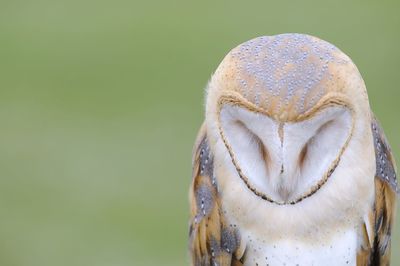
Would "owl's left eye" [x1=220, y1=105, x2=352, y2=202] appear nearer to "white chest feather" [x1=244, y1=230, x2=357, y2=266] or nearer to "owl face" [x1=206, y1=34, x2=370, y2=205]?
"owl face" [x1=206, y1=34, x2=370, y2=205]

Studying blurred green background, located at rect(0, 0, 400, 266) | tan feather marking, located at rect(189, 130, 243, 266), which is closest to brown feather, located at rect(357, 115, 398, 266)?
tan feather marking, located at rect(189, 130, 243, 266)

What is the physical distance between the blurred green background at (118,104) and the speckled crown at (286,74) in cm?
366

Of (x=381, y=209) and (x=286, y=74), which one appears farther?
(x=381, y=209)

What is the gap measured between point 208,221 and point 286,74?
0.86 m

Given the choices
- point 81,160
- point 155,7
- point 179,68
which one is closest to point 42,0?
point 155,7

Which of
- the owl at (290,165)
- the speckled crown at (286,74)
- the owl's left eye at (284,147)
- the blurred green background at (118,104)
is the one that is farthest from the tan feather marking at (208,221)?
the blurred green background at (118,104)

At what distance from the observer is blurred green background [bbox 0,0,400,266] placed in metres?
8.05

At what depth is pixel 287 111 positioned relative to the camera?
3562mm

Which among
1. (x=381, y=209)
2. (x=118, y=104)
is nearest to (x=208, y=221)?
(x=381, y=209)

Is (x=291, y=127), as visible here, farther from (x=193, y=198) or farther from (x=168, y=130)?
(x=168, y=130)

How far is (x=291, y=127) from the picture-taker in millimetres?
3574

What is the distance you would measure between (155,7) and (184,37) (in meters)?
0.67

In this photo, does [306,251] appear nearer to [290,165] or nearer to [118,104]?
[290,165]

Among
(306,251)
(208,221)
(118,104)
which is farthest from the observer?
(118,104)
